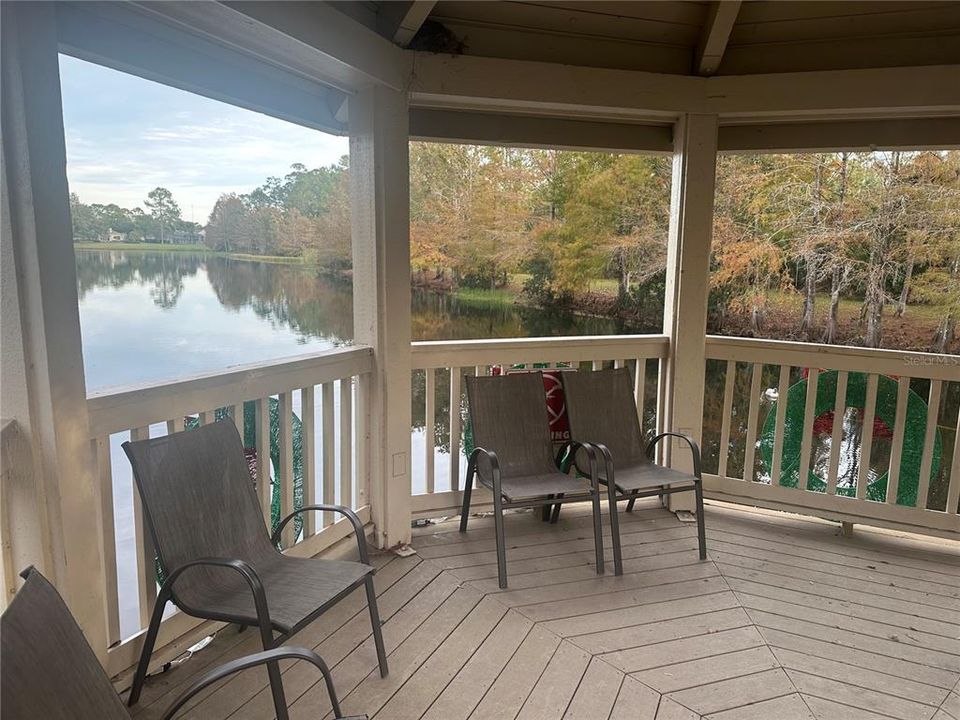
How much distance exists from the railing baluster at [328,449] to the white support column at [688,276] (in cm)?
206

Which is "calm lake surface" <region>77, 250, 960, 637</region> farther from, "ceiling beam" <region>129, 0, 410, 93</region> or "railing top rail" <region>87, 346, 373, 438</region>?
"ceiling beam" <region>129, 0, 410, 93</region>

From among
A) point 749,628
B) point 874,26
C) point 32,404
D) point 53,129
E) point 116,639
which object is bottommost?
point 749,628

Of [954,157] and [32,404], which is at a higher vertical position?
[954,157]

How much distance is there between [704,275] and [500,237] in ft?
4.18

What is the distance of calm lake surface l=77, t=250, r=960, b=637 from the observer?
205 cm

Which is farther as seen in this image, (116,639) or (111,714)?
(116,639)

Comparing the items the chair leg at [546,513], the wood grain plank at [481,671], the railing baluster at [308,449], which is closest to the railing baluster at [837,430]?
the chair leg at [546,513]

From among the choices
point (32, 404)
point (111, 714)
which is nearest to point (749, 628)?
point (111, 714)

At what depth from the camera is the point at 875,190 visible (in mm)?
4516

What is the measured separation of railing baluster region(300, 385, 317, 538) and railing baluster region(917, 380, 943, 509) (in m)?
3.30

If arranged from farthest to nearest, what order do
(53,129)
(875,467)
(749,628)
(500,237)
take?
(500,237) → (875,467) → (749,628) → (53,129)

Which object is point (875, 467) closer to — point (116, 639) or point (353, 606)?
point (353, 606)

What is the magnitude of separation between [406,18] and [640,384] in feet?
8.15

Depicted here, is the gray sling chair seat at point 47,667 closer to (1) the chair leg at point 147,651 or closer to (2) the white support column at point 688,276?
(1) the chair leg at point 147,651
